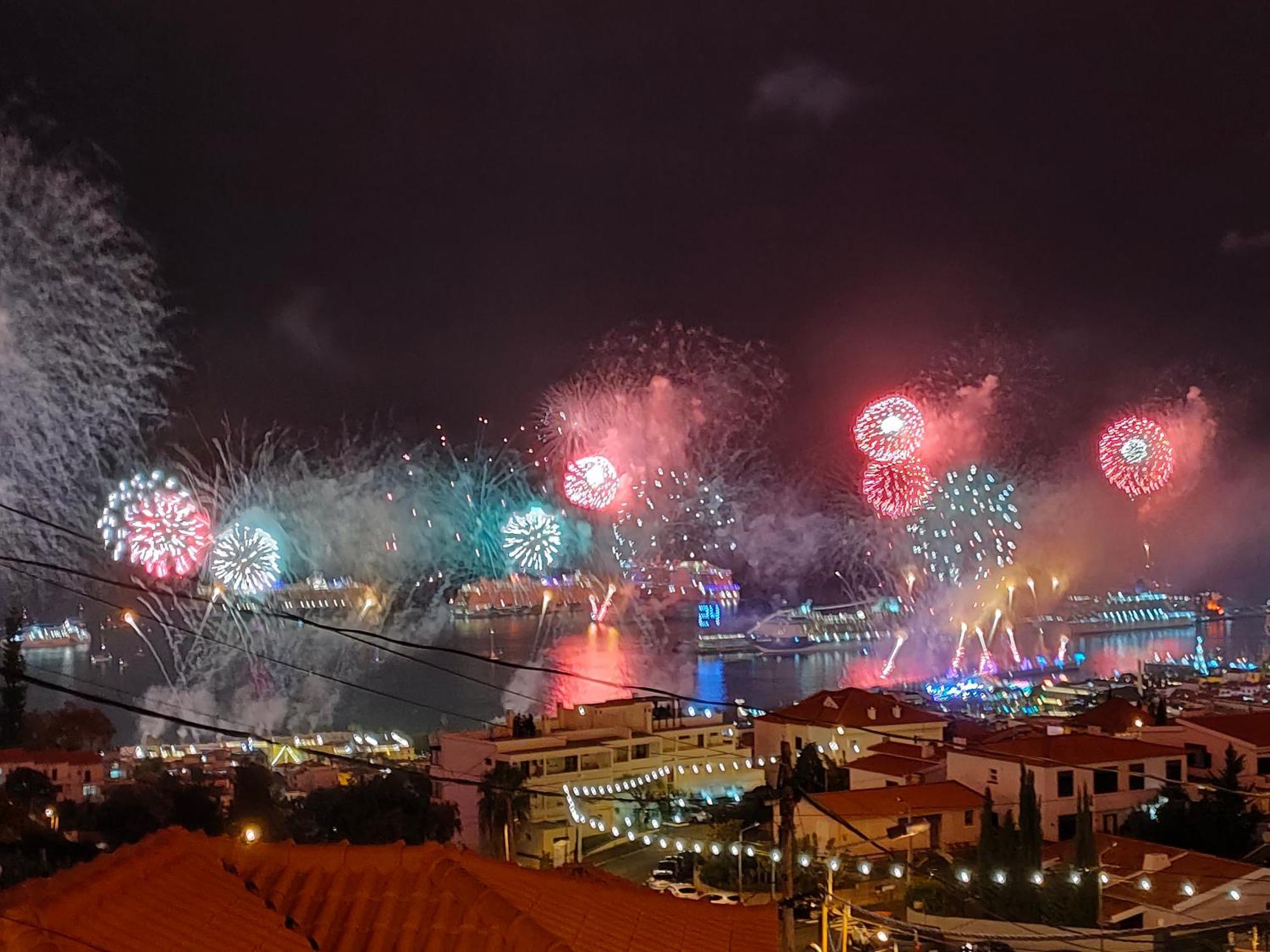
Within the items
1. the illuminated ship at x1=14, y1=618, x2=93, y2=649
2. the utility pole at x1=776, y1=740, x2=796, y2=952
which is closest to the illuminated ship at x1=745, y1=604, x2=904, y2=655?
the illuminated ship at x1=14, y1=618, x2=93, y2=649

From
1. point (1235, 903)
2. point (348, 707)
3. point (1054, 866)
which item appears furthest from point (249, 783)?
point (348, 707)

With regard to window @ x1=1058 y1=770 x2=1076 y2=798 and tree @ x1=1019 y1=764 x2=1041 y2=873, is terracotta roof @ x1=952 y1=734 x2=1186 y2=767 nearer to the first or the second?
window @ x1=1058 y1=770 x2=1076 y2=798

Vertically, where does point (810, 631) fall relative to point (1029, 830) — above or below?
above

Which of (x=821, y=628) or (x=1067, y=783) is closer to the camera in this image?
(x=1067, y=783)

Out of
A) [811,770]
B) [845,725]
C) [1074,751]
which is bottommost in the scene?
[811,770]

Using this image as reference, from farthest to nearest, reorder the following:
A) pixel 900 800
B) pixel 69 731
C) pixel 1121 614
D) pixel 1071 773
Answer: pixel 1121 614
pixel 69 731
pixel 1071 773
pixel 900 800

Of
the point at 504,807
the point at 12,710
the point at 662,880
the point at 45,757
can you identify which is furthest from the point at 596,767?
the point at 12,710

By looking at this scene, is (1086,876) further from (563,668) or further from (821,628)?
(821,628)
